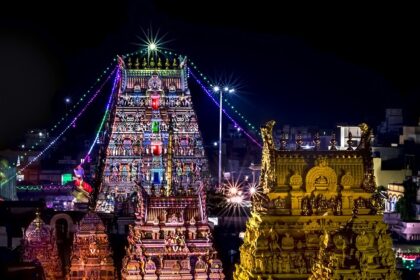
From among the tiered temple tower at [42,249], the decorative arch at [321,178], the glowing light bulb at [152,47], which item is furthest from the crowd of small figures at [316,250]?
the glowing light bulb at [152,47]

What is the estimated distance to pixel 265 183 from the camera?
19.8 m

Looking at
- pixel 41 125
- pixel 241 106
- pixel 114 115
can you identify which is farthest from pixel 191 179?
pixel 241 106

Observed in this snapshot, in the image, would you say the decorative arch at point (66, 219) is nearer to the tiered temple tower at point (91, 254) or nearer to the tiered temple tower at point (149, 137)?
the tiered temple tower at point (149, 137)

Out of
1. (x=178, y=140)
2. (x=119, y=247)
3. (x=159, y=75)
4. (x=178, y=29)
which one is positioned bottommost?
(x=119, y=247)

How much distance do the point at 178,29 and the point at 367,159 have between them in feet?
117

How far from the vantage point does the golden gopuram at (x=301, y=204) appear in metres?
19.1

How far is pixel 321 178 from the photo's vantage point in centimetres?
1966

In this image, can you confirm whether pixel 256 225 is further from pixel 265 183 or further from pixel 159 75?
pixel 159 75

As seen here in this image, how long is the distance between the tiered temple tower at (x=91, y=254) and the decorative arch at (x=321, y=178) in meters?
7.81

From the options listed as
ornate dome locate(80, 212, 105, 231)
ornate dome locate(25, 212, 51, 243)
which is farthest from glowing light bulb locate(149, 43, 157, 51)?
ornate dome locate(80, 212, 105, 231)

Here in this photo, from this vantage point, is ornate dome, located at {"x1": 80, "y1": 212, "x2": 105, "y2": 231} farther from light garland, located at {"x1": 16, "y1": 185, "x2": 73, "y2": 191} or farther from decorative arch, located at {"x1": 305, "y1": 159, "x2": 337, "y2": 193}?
light garland, located at {"x1": 16, "y1": 185, "x2": 73, "y2": 191}

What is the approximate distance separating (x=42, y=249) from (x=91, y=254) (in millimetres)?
2418

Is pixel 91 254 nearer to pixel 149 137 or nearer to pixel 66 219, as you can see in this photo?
pixel 66 219

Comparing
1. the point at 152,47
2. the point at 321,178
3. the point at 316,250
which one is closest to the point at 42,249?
the point at 316,250
